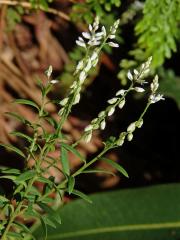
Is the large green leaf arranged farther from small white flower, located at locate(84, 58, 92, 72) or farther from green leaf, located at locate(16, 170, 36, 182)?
small white flower, located at locate(84, 58, 92, 72)

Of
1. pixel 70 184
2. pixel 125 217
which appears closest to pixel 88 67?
pixel 70 184

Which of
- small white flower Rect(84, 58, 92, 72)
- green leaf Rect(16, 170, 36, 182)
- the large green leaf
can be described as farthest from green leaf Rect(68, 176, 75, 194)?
the large green leaf

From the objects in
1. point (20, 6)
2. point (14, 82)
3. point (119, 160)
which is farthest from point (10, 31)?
point (119, 160)

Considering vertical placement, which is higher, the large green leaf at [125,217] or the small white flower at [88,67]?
the small white flower at [88,67]

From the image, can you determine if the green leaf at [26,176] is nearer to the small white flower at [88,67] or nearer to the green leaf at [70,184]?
the green leaf at [70,184]

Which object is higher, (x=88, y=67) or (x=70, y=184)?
(x=88, y=67)

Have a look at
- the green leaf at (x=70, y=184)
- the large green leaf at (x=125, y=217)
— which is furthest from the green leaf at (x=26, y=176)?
the large green leaf at (x=125, y=217)

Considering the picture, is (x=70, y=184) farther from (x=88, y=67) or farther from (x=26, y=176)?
(x=88, y=67)

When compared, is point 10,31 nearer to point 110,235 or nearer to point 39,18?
point 39,18

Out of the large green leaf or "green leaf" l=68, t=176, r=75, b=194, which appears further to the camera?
the large green leaf
